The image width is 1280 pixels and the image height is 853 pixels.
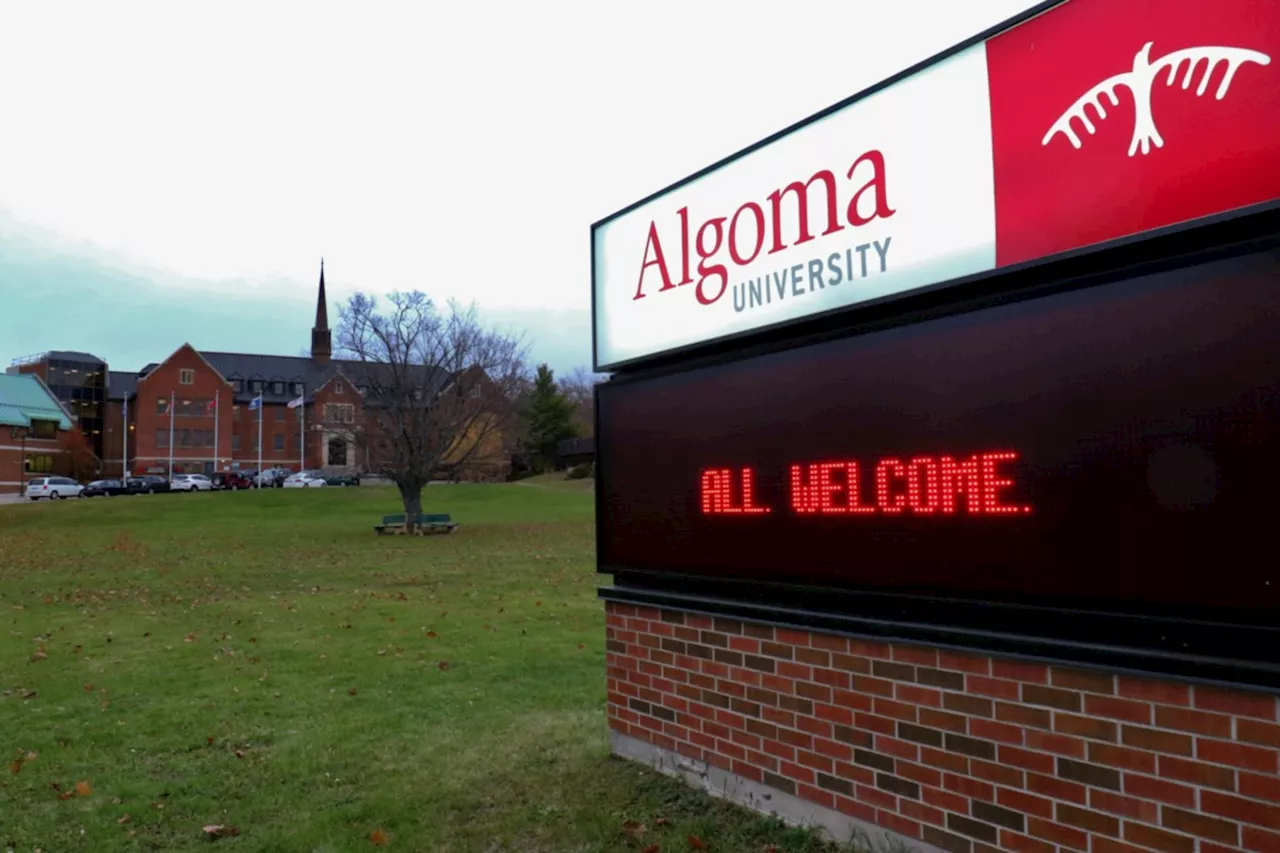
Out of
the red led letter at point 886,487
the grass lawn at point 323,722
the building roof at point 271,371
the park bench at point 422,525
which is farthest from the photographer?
the building roof at point 271,371

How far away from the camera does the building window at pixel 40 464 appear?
72812 mm

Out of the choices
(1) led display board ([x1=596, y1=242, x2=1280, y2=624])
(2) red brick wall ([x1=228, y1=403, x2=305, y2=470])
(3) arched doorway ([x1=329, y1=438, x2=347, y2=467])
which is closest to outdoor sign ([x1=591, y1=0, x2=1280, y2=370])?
(1) led display board ([x1=596, y1=242, x2=1280, y2=624])

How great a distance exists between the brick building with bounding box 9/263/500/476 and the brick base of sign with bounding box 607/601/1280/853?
76.6 meters

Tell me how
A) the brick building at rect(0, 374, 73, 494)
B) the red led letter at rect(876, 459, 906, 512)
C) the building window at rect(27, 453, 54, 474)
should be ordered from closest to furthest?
1. the red led letter at rect(876, 459, 906, 512)
2. the brick building at rect(0, 374, 73, 494)
3. the building window at rect(27, 453, 54, 474)

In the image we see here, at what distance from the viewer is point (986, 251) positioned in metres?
3.32

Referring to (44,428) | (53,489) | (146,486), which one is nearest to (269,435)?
(44,428)

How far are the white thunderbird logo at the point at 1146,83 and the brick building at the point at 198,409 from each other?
7820cm

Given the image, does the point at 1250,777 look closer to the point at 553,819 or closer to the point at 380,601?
the point at 553,819

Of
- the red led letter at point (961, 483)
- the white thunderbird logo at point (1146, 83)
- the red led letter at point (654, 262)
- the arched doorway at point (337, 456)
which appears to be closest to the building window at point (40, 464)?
the arched doorway at point (337, 456)

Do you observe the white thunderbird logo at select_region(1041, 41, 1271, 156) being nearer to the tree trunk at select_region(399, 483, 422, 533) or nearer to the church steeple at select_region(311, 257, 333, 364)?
the tree trunk at select_region(399, 483, 422, 533)

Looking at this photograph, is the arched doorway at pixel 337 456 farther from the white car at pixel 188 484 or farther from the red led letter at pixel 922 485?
the red led letter at pixel 922 485

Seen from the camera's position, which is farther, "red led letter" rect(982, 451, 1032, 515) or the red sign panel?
"red led letter" rect(982, 451, 1032, 515)

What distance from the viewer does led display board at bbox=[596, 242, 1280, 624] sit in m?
2.59

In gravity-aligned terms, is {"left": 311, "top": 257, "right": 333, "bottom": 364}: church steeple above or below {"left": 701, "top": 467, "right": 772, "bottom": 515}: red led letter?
above
